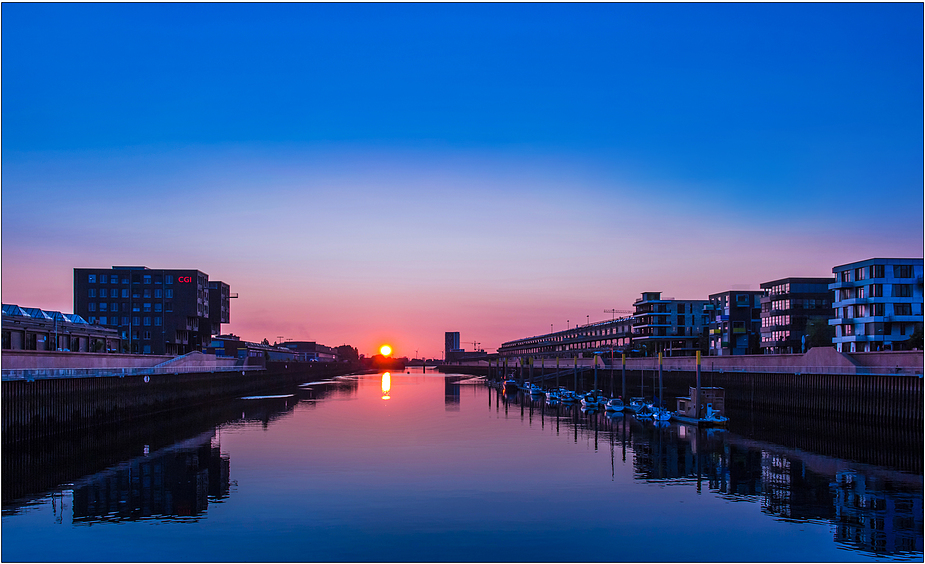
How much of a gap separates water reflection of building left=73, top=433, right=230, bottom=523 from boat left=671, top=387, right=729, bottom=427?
46655 millimetres

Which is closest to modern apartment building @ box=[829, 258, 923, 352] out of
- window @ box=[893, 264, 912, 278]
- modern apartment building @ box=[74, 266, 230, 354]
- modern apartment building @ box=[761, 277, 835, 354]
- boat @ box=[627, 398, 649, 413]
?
window @ box=[893, 264, 912, 278]

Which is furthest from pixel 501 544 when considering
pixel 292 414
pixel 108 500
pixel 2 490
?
pixel 292 414

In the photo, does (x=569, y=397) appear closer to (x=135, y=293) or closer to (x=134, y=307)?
(x=134, y=307)

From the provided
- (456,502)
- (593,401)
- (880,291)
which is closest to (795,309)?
(880,291)

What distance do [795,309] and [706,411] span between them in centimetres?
8377

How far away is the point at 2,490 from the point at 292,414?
58.0 m

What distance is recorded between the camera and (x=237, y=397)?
467 ft

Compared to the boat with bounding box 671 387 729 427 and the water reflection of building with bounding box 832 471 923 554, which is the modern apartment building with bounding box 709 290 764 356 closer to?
the boat with bounding box 671 387 729 427

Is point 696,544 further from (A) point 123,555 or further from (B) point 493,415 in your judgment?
(B) point 493,415

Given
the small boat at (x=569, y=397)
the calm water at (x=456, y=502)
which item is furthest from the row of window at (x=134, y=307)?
the calm water at (x=456, y=502)

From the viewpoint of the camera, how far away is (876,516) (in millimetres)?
37156

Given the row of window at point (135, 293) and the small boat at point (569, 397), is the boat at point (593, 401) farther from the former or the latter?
the row of window at point (135, 293)

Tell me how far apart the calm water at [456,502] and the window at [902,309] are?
67.8 m

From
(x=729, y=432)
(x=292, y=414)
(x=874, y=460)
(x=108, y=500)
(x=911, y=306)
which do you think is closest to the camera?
(x=108, y=500)
